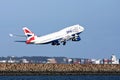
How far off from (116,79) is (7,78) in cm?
2249

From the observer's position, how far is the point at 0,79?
18688 cm

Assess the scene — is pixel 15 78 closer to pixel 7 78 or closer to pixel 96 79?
pixel 7 78

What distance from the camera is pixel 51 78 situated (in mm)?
196375

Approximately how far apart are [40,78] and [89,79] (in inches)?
419

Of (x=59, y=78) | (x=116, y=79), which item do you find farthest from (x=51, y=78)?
(x=116, y=79)

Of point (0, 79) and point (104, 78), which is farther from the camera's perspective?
point (104, 78)

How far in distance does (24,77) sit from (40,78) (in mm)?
4370

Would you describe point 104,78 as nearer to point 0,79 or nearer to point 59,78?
point 59,78

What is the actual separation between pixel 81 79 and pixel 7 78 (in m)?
15.4

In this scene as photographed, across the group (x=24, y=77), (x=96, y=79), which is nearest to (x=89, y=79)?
(x=96, y=79)

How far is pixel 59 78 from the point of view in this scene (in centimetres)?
19762

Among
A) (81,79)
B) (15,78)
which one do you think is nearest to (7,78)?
(15,78)

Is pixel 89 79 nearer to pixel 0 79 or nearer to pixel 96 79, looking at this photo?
pixel 96 79

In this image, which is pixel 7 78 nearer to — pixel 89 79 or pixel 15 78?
pixel 15 78
